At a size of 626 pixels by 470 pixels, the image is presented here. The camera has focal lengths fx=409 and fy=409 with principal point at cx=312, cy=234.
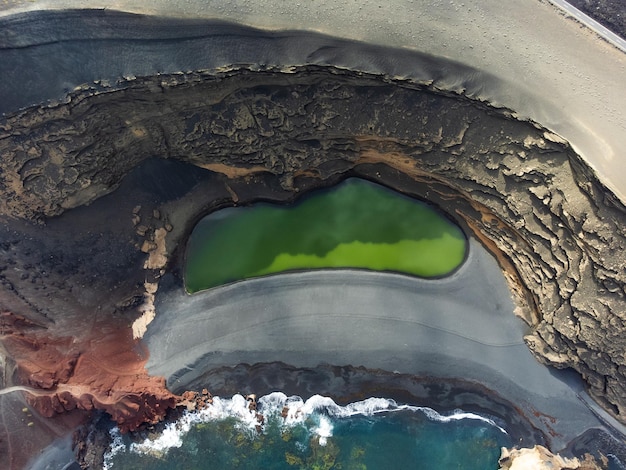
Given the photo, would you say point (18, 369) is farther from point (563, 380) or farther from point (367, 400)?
point (563, 380)

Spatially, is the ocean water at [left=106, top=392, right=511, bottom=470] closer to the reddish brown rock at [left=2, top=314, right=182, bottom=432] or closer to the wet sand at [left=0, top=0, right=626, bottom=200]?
the reddish brown rock at [left=2, top=314, right=182, bottom=432]

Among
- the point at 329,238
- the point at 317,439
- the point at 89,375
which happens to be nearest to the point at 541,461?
the point at 317,439

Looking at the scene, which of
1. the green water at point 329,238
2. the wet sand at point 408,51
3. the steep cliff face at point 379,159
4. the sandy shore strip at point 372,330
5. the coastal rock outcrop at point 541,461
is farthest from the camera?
the green water at point 329,238

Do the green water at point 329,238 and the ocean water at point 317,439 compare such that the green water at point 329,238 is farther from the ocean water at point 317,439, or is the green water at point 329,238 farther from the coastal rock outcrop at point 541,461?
the coastal rock outcrop at point 541,461

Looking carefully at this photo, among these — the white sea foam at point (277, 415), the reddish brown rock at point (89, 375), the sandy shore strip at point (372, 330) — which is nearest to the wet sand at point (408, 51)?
the sandy shore strip at point (372, 330)

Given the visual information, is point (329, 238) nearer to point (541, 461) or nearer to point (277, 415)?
point (277, 415)

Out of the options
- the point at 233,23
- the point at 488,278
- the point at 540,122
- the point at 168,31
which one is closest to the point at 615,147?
the point at 540,122

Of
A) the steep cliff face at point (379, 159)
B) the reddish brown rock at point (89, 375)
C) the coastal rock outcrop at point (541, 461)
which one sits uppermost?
the steep cliff face at point (379, 159)
